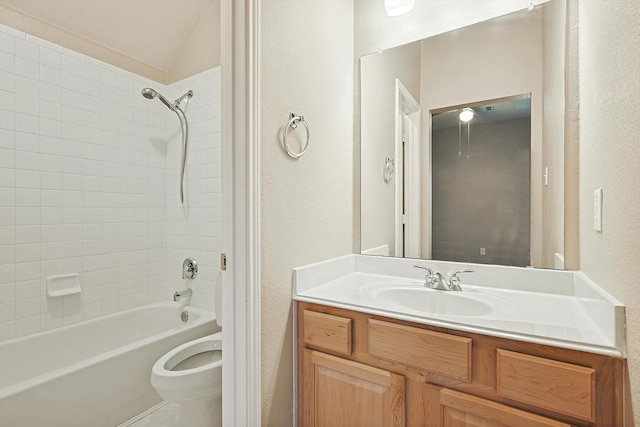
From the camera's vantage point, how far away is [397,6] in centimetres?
160

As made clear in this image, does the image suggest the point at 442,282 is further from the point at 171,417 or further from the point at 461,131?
the point at 171,417

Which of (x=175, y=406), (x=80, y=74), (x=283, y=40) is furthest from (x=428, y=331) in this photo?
(x=80, y=74)

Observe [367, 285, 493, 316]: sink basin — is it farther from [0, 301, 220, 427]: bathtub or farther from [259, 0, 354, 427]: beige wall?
[0, 301, 220, 427]: bathtub

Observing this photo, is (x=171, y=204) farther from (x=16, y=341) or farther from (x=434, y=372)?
(x=434, y=372)

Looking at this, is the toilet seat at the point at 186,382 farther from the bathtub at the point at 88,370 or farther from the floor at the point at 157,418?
the floor at the point at 157,418

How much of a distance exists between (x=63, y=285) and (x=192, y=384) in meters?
1.18

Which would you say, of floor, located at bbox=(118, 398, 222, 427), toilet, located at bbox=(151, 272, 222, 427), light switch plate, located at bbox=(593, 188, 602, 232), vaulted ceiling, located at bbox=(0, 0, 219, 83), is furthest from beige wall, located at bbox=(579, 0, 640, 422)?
vaulted ceiling, located at bbox=(0, 0, 219, 83)

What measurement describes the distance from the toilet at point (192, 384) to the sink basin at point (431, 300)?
28.9 inches

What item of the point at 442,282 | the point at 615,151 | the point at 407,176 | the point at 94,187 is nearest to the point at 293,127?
the point at 407,176

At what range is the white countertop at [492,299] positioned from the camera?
0.87 metres

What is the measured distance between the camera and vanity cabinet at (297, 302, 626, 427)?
830mm

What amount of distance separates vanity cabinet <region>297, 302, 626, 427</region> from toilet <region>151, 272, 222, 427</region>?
1.62 feet

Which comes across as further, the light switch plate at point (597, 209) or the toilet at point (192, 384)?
the toilet at point (192, 384)

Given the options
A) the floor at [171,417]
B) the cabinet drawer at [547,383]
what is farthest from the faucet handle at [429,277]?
the floor at [171,417]
